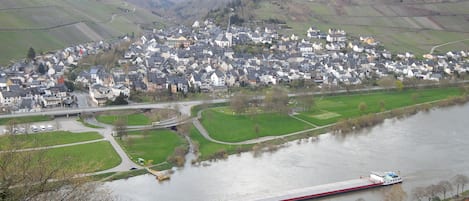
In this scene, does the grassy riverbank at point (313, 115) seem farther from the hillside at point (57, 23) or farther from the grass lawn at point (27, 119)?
the hillside at point (57, 23)

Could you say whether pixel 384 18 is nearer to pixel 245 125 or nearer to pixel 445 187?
pixel 245 125

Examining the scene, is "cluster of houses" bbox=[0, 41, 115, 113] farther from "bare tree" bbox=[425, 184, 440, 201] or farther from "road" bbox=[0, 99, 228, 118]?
"bare tree" bbox=[425, 184, 440, 201]

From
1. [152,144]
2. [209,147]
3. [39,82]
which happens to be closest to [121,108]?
[152,144]

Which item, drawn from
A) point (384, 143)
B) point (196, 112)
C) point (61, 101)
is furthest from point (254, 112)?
point (61, 101)

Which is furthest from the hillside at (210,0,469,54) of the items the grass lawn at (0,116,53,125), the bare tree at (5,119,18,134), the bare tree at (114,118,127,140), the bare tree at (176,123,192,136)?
the bare tree at (5,119,18,134)

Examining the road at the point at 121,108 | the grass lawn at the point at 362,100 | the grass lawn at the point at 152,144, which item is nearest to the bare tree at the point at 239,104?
the road at the point at 121,108

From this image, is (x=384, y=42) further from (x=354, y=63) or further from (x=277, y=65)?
(x=277, y=65)
